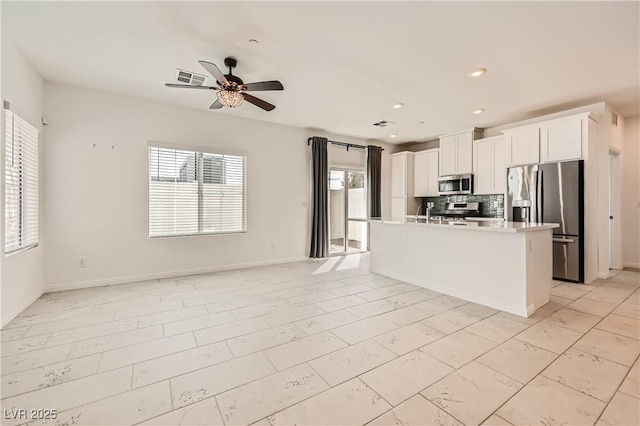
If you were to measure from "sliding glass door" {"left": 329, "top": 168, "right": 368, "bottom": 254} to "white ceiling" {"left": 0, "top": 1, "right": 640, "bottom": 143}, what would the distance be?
266cm

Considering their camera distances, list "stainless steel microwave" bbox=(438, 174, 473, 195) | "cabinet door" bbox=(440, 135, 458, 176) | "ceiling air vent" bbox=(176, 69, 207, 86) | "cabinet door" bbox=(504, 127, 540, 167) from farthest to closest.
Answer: "cabinet door" bbox=(440, 135, 458, 176) → "stainless steel microwave" bbox=(438, 174, 473, 195) → "cabinet door" bbox=(504, 127, 540, 167) → "ceiling air vent" bbox=(176, 69, 207, 86)

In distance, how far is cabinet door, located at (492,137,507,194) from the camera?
5.68 m

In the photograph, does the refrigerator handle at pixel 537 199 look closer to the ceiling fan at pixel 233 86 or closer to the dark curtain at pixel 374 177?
the dark curtain at pixel 374 177

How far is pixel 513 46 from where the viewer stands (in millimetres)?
2982

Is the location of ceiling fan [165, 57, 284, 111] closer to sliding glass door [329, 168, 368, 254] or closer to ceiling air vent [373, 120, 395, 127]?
ceiling air vent [373, 120, 395, 127]

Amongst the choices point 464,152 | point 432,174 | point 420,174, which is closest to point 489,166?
point 464,152

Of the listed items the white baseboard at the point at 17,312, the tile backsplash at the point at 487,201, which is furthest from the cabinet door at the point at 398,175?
the white baseboard at the point at 17,312

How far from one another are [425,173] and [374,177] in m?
1.31

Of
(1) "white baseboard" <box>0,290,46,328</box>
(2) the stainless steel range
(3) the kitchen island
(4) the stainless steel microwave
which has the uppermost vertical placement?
(4) the stainless steel microwave

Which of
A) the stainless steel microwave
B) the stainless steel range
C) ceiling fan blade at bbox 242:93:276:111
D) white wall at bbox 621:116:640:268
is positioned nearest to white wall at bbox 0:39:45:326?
ceiling fan blade at bbox 242:93:276:111

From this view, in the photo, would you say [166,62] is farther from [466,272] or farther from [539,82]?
[539,82]

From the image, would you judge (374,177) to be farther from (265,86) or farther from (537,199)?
(265,86)

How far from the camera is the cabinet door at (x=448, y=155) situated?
652cm

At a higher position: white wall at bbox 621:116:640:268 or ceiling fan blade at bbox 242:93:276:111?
ceiling fan blade at bbox 242:93:276:111
